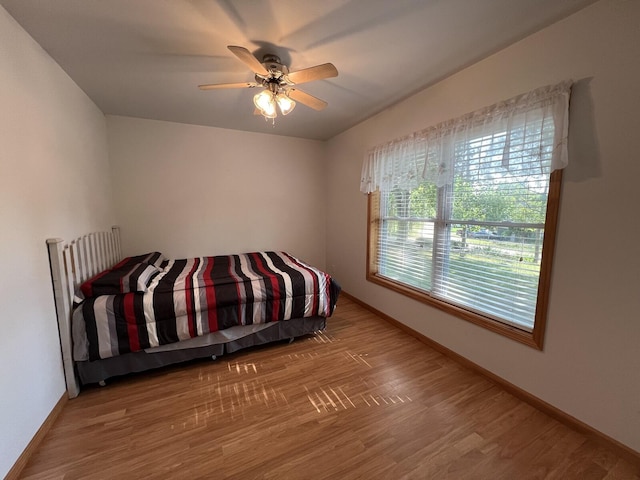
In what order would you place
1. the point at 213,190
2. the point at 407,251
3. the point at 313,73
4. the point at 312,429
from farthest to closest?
the point at 213,190 < the point at 407,251 < the point at 313,73 < the point at 312,429

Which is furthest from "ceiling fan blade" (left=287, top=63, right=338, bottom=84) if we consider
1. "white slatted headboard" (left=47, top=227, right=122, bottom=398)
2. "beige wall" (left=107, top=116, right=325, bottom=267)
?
"beige wall" (left=107, top=116, right=325, bottom=267)

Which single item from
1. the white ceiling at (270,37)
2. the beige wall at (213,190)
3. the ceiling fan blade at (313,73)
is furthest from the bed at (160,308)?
the ceiling fan blade at (313,73)

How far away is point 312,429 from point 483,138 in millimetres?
2294

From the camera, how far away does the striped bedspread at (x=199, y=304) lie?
6.03 ft

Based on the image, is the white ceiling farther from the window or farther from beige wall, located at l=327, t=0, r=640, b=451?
the window

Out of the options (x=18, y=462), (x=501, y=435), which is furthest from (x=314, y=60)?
(x=18, y=462)

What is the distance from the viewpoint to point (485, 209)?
6.41 feet

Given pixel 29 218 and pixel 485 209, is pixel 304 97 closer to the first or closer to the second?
pixel 485 209

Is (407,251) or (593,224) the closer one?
(593,224)

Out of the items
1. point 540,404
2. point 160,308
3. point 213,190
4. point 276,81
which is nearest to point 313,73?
point 276,81

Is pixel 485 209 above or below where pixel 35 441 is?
above

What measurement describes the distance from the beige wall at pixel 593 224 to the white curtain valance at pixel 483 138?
7 centimetres

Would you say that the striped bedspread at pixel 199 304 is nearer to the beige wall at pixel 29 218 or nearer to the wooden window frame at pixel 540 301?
the beige wall at pixel 29 218

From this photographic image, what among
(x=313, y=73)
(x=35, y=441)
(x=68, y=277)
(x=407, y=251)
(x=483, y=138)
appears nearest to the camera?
(x=35, y=441)
